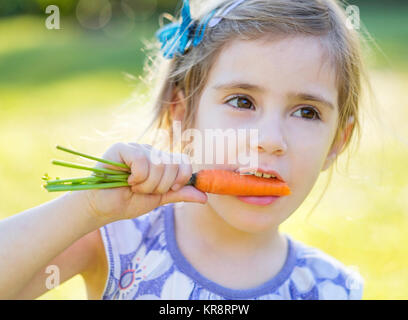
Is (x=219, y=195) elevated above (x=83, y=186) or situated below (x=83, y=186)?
above

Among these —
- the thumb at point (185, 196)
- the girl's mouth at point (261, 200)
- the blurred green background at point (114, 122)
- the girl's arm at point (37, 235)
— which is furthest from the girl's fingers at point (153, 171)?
the blurred green background at point (114, 122)

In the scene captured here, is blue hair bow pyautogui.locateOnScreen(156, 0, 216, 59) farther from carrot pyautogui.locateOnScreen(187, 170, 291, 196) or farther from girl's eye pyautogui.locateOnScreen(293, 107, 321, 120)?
carrot pyautogui.locateOnScreen(187, 170, 291, 196)

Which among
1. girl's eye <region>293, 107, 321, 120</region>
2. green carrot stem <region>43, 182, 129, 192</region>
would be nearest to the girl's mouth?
girl's eye <region>293, 107, 321, 120</region>

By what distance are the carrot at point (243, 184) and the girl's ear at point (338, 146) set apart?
A: 612mm

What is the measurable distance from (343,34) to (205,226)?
1253mm

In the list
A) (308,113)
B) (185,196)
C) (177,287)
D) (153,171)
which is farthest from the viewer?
(177,287)

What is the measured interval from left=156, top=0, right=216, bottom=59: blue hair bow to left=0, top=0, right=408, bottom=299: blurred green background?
0.52 meters

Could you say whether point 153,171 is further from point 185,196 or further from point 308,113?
point 308,113

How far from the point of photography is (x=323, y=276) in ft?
10.0

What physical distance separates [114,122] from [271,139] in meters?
3.36

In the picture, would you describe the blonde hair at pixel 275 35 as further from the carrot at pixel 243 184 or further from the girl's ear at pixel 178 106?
the carrot at pixel 243 184

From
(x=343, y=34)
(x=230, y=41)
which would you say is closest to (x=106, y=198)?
(x=230, y=41)

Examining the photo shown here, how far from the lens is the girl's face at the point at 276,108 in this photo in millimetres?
2504

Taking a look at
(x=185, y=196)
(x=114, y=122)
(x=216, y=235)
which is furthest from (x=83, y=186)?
(x=114, y=122)
